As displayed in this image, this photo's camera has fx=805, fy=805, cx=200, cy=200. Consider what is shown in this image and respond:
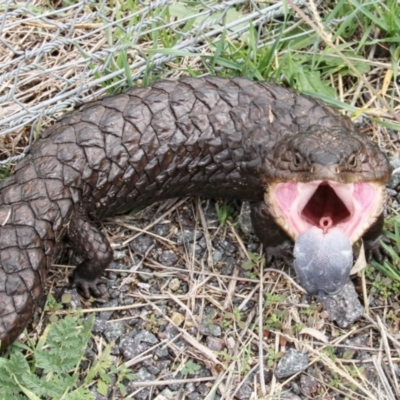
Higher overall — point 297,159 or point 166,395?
point 297,159

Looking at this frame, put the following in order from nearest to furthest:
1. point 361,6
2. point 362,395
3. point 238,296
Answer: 1. point 362,395
2. point 238,296
3. point 361,6

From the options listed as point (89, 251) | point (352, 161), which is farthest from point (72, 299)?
point (352, 161)

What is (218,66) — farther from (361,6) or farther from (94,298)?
(94,298)

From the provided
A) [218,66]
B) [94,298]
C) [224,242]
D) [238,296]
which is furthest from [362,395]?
[218,66]

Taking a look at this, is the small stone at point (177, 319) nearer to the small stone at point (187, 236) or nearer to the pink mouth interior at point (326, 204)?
the small stone at point (187, 236)

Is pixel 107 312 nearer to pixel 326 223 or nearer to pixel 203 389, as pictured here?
pixel 203 389

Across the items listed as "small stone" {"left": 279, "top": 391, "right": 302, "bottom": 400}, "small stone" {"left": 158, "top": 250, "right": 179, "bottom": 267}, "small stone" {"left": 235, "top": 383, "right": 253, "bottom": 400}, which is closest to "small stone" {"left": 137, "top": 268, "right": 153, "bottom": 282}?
"small stone" {"left": 158, "top": 250, "right": 179, "bottom": 267}
